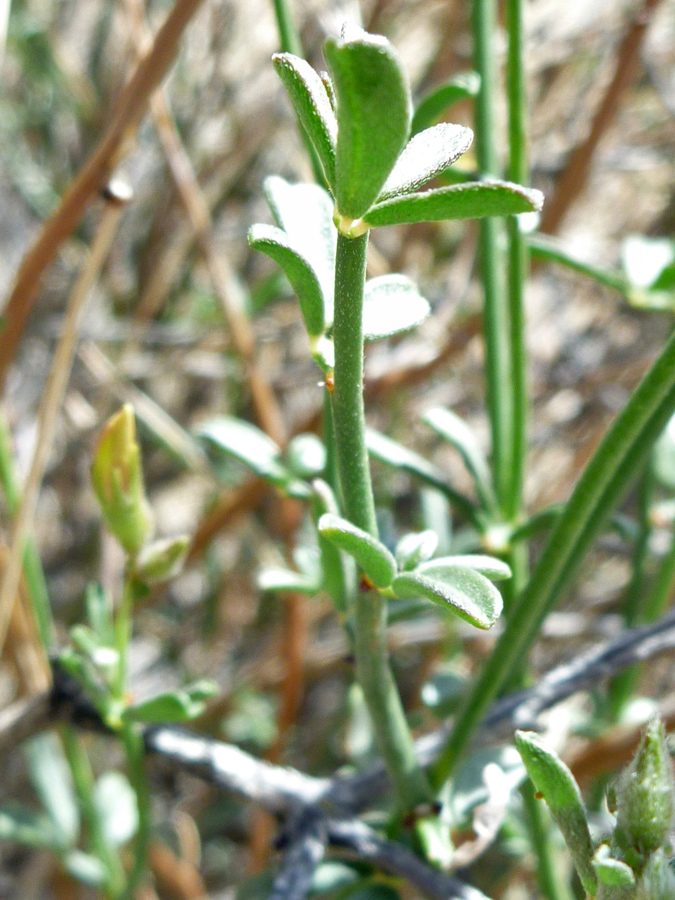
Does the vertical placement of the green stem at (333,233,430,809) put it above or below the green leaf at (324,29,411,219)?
below

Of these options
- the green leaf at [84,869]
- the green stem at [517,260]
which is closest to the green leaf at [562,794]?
the green stem at [517,260]

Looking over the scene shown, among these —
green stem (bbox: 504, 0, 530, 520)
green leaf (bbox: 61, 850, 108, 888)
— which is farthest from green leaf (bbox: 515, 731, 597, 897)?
green leaf (bbox: 61, 850, 108, 888)

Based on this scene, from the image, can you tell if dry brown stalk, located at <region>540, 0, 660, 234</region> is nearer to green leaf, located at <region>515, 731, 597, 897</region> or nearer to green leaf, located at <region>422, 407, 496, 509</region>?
green leaf, located at <region>422, 407, 496, 509</region>

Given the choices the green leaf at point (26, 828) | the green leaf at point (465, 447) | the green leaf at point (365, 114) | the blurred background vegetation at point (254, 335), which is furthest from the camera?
the blurred background vegetation at point (254, 335)

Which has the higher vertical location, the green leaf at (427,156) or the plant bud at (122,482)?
the green leaf at (427,156)

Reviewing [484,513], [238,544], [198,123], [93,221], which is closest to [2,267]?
[93,221]

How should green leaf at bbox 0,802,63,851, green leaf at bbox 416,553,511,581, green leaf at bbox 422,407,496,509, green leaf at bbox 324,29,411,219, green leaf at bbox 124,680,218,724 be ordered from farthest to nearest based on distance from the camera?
1. green leaf at bbox 0,802,63,851
2. green leaf at bbox 422,407,496,509
3. green leaf at bbox 124,680,218,724
4. green leaf at bbox 416,553,511,581
5. green leaf at bbox 324,29,411,219

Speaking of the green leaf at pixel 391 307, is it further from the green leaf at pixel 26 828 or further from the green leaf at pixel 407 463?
the green leaf at pixel 26 828

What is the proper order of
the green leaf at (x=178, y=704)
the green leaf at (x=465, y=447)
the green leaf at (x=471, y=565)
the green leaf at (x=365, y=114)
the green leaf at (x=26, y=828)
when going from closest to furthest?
the green leaf at (x=365, y=114)
the green leaf at (x=471, y=565)
the green leaf at (x=178, y=704)
the green leaf at (x=465, y=447)
the green leaf at (x=26, y=828)

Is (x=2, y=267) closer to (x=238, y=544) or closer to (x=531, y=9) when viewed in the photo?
(x=238, y=544)
